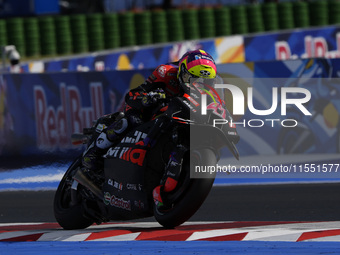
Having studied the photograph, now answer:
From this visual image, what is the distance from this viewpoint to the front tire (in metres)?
5.31

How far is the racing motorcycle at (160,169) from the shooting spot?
5.41 meters

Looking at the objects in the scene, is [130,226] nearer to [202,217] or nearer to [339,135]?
[202,217]

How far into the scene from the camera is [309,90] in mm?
9992

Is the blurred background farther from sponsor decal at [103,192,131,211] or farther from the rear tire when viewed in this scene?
sponsor decal at [103,192,131,211]

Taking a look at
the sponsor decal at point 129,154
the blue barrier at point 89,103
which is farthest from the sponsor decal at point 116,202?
the blue barrier at point 89,103

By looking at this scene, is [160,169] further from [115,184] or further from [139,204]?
[115,184]

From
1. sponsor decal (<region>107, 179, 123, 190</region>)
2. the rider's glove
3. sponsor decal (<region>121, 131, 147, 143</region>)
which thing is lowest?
sponsor decal (<region>107, 179, 123, 190</region>)

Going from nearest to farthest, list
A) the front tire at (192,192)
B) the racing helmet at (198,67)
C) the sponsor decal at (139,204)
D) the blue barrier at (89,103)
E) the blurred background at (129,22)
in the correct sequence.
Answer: the front tire at (192,192) < the racing helmet at (198,67) < the sponsor decal at (139,204) < the blue barrier at (89,103) < the blurred background at (129,22)

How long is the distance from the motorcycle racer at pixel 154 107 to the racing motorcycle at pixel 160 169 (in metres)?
0.06

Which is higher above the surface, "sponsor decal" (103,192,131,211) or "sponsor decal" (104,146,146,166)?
"sponsor decal" (104,146,146,166)

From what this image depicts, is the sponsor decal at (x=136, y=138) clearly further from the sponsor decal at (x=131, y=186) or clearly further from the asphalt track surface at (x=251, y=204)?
the asphalt track surface at (x=251, y=204)

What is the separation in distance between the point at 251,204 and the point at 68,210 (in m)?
2.02

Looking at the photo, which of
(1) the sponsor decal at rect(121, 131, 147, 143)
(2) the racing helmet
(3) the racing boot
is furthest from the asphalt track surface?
(2) the racing helmet

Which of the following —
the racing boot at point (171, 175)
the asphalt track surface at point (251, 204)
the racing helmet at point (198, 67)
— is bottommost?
the asphalt track surface at point (251, 204)
